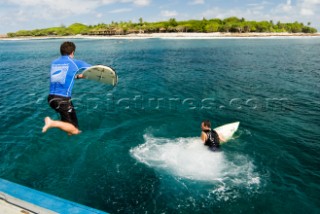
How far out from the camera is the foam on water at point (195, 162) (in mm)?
10898

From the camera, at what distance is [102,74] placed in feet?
31.9

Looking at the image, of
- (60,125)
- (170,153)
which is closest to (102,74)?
(60,125)

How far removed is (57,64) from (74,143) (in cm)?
681

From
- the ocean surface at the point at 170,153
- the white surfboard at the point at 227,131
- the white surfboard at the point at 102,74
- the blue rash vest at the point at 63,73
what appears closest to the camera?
the blue rash vest at the point at 63,73

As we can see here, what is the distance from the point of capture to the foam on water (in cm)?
1090

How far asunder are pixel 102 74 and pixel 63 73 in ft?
6.01

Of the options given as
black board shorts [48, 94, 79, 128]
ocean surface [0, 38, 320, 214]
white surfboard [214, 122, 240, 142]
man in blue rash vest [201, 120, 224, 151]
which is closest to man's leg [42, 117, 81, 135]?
black board shorts [48, 94, 79, 128]

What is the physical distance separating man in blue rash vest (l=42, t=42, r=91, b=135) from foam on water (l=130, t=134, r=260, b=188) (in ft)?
15.6

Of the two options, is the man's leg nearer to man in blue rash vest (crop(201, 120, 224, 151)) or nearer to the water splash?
the water splash

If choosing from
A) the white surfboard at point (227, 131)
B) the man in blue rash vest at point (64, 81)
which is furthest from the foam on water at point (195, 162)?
the man in blue rash vest at point (64, 81)

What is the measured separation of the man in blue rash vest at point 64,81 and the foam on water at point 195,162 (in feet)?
15.6

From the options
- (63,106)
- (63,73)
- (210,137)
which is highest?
(63,73)

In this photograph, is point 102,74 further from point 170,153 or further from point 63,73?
point 170,153

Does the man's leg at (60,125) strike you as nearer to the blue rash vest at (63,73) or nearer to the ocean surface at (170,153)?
the blue rash vest at (63,73)
